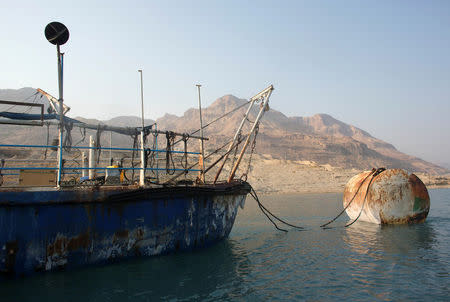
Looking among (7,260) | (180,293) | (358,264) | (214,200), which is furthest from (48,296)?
(358,264)

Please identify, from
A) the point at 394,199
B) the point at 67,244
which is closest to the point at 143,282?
the point at 67,244

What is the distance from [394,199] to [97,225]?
501 inches

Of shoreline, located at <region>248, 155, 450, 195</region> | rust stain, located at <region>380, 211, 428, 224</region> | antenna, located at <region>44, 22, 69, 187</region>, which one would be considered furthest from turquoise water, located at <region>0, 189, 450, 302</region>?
shoreline, located at <region>248, 155, 450, 195</region>

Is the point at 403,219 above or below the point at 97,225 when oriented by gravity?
below

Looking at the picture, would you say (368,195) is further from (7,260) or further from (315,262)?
(7,260)

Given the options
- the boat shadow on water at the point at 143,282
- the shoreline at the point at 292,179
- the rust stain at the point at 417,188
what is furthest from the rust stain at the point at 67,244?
Answer: the shoreline at the point at 292,179

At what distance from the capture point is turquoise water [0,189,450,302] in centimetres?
660

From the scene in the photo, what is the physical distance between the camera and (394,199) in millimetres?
14477

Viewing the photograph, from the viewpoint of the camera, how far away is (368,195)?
49.0ft

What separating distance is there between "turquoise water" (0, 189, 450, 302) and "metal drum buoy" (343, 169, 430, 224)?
2.88 m

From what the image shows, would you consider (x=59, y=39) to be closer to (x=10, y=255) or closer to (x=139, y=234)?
(x=10, y=255)

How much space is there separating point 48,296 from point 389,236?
11.6 meters

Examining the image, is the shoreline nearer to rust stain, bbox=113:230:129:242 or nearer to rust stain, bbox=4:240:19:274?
rust stain, bbox=113:230:129:242

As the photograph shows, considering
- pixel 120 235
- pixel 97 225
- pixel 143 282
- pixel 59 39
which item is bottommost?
pixel 143 282
